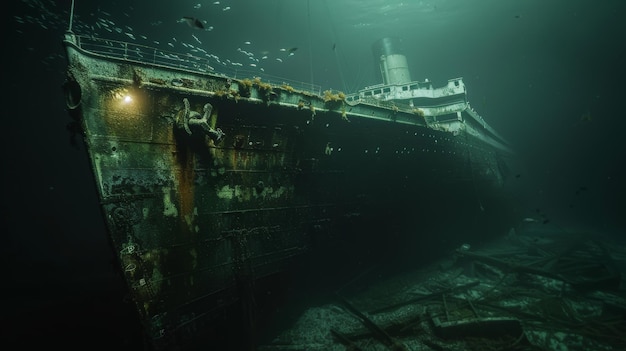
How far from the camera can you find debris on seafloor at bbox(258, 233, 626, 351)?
688 centimetres

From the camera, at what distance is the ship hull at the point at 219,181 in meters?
5.33

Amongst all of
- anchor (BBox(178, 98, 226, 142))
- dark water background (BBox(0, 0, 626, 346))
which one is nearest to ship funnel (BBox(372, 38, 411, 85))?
dark water background (BBox(0, 0, 626, 346))

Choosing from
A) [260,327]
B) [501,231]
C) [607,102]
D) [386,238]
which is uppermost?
[607,102]

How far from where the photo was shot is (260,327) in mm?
7148

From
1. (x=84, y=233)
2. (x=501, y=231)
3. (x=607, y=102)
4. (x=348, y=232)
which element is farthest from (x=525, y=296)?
(x=607, y=102)

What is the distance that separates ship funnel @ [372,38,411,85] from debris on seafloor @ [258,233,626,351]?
14.9m

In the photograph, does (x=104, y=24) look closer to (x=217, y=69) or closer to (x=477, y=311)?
(x=217, y=69)

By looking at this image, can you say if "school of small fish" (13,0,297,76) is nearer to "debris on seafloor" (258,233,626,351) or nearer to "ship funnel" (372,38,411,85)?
"ship funnel" (372,38,411,85)

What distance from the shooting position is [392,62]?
72.5 feet

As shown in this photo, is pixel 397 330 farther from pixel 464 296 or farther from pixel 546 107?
pixel 546 107

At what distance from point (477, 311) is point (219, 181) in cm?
844

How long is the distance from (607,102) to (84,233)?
72648 mm

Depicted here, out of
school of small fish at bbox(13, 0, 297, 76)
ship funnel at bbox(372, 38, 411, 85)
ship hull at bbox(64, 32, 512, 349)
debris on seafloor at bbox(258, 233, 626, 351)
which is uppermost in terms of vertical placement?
school of small fish at bbox(13, 0, 297, 76)

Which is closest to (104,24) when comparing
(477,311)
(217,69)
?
(217,69)
